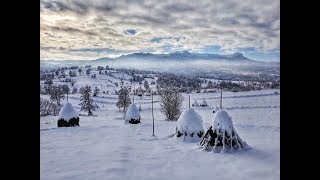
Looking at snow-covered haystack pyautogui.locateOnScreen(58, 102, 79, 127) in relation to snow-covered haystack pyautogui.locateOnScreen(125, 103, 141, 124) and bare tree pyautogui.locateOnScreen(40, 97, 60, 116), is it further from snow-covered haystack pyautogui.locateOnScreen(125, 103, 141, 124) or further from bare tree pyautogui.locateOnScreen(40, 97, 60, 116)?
bare tree pyautogui.locateOnScreen(40, 97, 60, 116)

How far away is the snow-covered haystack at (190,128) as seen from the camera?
18234 mm

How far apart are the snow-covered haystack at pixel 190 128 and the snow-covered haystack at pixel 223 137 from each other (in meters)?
3.57

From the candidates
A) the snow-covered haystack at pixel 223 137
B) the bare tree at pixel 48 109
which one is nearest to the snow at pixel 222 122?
the snow-covered haystack at pixel 223 137

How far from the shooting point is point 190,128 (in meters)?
18.3

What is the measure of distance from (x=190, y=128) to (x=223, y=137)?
4.23 meters

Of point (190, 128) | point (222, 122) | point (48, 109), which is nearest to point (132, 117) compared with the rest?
point (190, 128)

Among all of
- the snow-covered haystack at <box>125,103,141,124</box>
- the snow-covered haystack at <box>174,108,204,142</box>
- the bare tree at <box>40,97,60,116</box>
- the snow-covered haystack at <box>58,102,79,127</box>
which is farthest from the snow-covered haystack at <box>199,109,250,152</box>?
the bare tree at <box>40,97,60,116</box>

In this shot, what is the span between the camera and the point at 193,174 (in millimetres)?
10094

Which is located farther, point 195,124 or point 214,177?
point 195,124

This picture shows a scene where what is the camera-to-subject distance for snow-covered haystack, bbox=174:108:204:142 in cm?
1823

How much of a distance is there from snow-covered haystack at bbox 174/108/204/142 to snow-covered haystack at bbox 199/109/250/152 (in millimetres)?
Result: 3567
